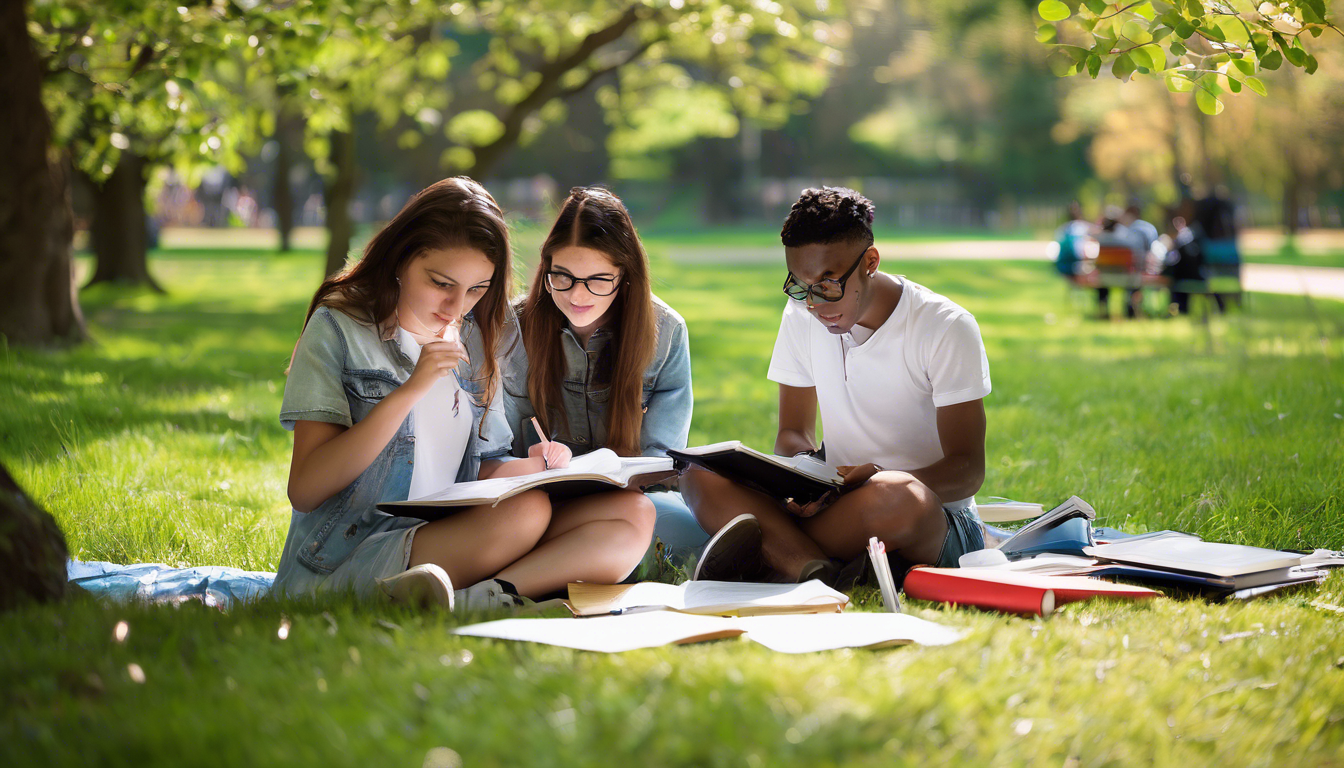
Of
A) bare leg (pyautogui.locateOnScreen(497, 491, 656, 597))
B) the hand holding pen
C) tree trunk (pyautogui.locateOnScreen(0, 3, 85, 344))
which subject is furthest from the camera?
tree trunk (pyautogui.locateOnScreen(0, 3, 85, 344))

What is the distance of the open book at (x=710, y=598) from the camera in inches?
118


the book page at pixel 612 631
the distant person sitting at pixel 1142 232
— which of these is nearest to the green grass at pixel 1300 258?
the distant person sitting at pixel 1142 232

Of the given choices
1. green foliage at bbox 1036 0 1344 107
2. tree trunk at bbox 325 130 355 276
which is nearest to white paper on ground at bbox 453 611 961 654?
green foliage at bbox 1036 0 1344 107

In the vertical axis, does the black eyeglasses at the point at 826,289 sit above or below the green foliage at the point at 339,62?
below

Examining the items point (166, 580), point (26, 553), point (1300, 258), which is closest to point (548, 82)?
point (166, 580)

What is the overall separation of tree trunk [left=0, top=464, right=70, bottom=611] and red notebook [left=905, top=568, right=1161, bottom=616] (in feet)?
7.20

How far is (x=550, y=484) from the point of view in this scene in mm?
3025

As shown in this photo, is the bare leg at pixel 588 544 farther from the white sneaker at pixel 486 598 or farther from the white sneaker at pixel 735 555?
the white sneaker at pixel 735 555

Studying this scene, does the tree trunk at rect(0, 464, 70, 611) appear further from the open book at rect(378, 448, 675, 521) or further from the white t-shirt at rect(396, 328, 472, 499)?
the white t-shirt at rect(396, 328, 472, 499)

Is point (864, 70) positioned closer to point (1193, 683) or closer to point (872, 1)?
point (872, 1)

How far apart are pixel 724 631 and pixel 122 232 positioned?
1804 centimetres

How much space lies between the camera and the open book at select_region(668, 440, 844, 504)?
320cm

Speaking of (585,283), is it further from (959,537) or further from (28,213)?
(28,213)

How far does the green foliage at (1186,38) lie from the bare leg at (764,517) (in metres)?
1.57
